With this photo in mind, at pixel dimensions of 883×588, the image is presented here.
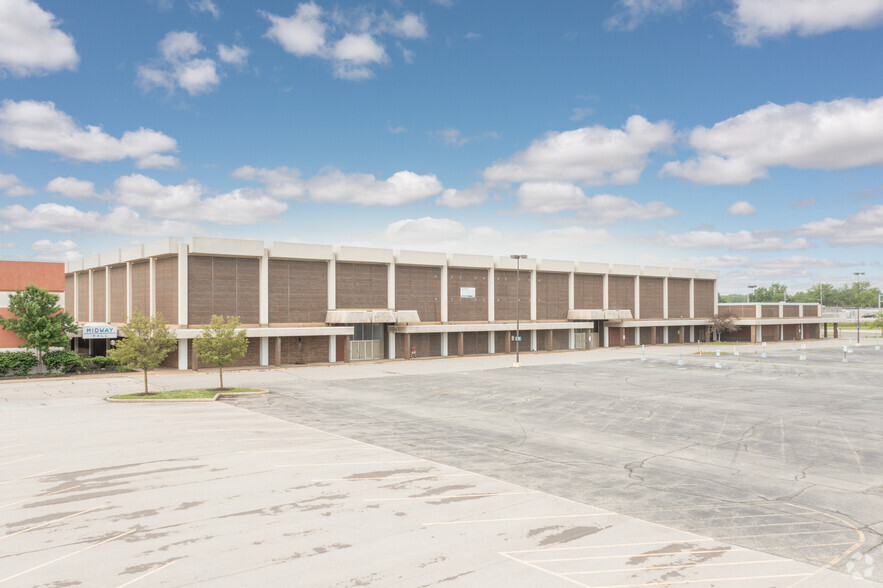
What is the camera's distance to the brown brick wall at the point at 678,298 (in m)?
95.6

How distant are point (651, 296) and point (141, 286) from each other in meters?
72.0

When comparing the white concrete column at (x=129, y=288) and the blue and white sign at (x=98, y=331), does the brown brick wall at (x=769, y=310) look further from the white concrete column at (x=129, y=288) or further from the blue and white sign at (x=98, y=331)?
the blue and white sign at (x=98, y=331)

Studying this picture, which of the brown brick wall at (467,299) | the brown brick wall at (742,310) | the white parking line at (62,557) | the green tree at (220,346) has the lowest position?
the white parking line at (62,557)

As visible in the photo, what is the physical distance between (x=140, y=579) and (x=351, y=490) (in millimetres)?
6385

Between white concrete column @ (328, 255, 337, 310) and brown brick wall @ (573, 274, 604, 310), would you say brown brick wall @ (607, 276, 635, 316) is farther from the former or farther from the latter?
white concrete column @ (328, 255, 337, 310)

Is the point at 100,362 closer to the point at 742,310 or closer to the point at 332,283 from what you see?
the point at 332,283

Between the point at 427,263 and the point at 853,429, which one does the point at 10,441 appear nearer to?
the point at 853,429

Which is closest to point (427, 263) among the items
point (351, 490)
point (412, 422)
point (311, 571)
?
point (412, 422)

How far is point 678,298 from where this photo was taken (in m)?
96.9

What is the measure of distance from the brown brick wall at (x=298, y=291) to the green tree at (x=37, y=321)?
55.8 feet

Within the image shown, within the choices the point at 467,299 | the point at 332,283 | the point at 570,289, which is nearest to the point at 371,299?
the point at 332,283

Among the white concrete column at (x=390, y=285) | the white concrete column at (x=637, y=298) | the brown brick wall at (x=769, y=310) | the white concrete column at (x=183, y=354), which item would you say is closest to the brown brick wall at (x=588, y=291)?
the white concrete column at (x=637, y=298)

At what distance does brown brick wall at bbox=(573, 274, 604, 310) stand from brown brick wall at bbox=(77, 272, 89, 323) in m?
64.7

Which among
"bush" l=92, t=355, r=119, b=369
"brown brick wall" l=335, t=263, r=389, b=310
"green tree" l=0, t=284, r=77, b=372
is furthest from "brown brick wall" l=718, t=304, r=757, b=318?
"green tree" l=0, t=284, r=77, b=372
